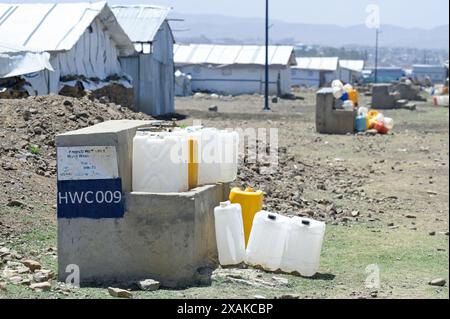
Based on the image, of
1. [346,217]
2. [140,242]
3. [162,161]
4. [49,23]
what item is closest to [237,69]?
[49,23]

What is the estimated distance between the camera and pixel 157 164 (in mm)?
7840

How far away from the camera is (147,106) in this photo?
102 feet

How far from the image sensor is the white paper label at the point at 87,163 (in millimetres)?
7621

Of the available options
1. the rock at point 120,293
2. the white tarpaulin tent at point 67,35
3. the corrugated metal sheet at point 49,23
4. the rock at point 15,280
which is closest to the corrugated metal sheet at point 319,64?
the white tarpaulin tent at point 67,35

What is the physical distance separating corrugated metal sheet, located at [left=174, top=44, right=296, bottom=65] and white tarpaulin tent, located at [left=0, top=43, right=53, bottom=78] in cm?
3233

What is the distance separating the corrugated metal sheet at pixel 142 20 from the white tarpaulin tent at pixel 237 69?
20281mm

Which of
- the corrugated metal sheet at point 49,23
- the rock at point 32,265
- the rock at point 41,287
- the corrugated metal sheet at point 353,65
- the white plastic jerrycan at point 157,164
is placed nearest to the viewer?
the rock at point 41,287

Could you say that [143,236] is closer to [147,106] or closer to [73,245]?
[73,245]

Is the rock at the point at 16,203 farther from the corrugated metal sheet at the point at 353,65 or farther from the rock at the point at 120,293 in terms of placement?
the corrugated metal sheet at the point at 353,65

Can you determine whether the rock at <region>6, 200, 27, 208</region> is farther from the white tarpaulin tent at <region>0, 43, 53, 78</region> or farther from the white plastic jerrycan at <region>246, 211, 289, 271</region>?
the white tarpaulin tent at <region>0, 43, 53, 78</region>

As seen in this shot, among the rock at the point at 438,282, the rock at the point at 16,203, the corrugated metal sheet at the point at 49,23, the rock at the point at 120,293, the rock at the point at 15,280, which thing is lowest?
the rock at the point at 438,282

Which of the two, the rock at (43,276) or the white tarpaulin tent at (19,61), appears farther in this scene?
the white tarpaulin tent at (19,61)
